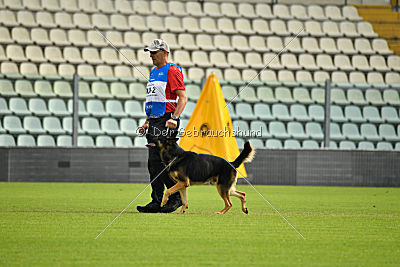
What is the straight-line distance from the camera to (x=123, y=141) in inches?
579

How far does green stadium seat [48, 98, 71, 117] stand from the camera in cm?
1439

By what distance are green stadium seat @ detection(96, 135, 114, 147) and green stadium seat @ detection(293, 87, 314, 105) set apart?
4.54 m

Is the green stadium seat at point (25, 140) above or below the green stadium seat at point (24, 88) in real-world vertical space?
below

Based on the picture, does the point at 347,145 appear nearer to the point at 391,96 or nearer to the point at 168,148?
the point at 391,96

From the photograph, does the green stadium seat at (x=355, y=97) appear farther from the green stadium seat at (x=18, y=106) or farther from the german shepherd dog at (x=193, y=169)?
the german shepherd dog at (x=193, y=169)

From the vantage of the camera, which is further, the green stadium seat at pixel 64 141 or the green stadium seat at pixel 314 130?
the green stadium seat at pixel 314 130

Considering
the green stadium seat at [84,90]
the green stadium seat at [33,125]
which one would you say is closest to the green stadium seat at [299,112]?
the green stadium seat at [84,90]

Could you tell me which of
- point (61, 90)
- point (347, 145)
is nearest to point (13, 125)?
point (61, 90)

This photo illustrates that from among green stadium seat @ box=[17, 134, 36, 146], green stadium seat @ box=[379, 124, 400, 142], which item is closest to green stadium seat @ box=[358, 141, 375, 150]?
green stadium seat @ box=[379, 124, 400, 142]

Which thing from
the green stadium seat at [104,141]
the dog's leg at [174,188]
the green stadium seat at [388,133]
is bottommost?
the dog's leg at [174,188]

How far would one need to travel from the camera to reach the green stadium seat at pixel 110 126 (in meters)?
14.7

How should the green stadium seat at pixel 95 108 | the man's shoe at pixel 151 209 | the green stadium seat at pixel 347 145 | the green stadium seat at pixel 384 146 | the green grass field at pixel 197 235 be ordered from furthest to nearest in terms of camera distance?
the green stadium seat at pixel 347 145
the green stadium seat at pixel 384 146
the green stadium seat at pixel 95 108
the man's shoe at pixel 151 209
the green grass field at pixel 197 235

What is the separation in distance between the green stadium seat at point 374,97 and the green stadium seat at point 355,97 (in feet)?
0.40

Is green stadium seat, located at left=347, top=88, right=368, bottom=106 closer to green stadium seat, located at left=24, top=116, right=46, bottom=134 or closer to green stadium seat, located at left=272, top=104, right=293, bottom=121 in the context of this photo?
green stadium seat, located at left=272, top=104, right=293, bottom=121
